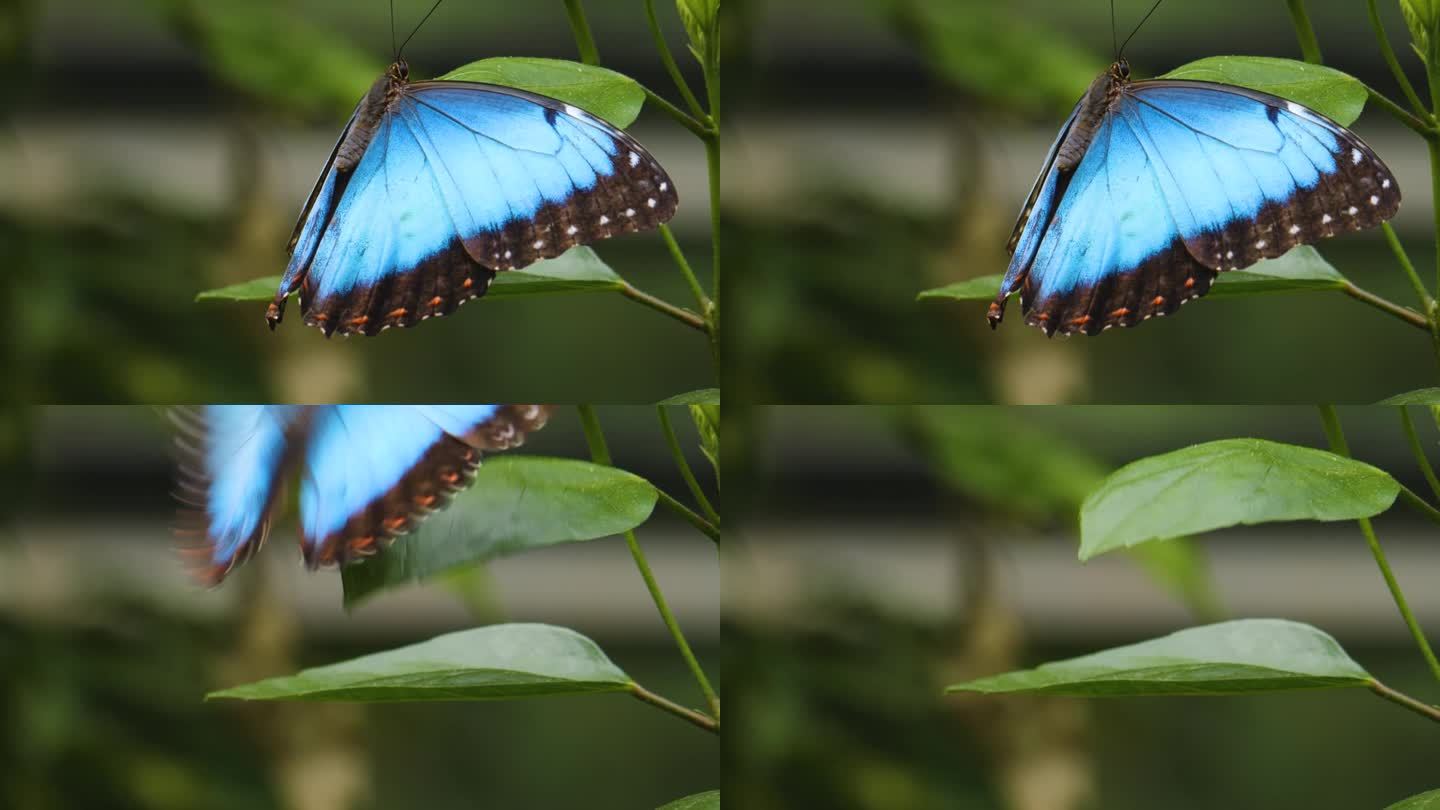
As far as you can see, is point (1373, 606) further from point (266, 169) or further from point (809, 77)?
point (266, 169)

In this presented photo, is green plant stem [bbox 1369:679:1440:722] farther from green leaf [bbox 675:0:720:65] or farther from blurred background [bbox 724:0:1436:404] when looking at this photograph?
green leaf [bbox 675:0:720:65]

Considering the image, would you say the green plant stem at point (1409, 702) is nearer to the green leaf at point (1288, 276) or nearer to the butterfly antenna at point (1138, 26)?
the green leaf at point (1288, 276)

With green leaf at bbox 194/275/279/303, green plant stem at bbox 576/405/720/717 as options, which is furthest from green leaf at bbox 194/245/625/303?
green plant stem at bbox 576/405/720/717

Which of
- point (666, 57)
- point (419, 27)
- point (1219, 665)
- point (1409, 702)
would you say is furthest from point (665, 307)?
point (1409, 702)

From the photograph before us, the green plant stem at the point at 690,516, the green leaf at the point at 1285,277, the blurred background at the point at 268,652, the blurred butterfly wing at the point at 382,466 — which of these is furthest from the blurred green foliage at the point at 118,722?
the green leaf at the point at 1285,277

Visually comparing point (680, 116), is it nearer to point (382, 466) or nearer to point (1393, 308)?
point (382, 466)

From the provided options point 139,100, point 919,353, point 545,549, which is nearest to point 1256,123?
point 919,353
